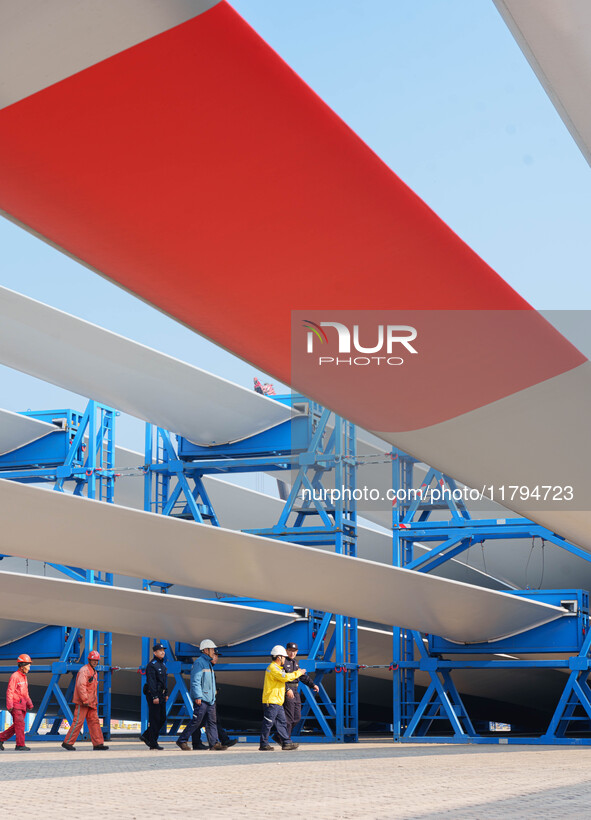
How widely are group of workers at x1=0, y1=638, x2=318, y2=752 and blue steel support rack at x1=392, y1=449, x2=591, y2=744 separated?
268 cm

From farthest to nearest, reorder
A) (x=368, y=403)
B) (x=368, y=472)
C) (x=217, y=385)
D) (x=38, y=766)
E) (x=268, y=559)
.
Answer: (x=368, y=472) < (x=217, y=385) < (x=268, y=559) < (x=38, y=766) < (x=368, y=403)

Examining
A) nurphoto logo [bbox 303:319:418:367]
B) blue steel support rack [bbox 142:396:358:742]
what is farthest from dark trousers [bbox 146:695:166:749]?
nurphoto logo [bbox 303:319:418:367]

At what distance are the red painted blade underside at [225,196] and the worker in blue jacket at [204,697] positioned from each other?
21.4 feet

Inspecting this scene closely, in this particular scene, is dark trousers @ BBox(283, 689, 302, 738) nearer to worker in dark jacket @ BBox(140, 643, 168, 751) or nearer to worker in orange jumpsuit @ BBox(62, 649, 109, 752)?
worker in dark jacket @ BBox(140, 643, 168, 751)

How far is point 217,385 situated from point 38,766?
6.39 metres

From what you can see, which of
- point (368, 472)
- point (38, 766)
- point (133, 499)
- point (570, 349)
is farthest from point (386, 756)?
point (133, 499)

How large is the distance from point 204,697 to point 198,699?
6.5 inches

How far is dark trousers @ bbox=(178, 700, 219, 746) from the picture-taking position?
9984 millimetres

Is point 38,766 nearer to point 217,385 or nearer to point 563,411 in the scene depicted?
point 563,411

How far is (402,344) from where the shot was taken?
443cm

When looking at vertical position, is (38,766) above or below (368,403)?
below

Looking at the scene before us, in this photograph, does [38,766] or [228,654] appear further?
[228,654]

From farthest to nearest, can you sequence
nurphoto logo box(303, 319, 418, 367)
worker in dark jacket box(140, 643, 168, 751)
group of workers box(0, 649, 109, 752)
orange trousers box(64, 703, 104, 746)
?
1. worker in dark jacket box(140, 643, 168, 751)
2. orange trousers box(64, 703, 104, 746)
3. group of workers box(0, 649, 109, 752)
4. nurphoto logo box(303, 319, 418, 367)

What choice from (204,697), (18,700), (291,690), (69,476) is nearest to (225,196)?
(204,697)
